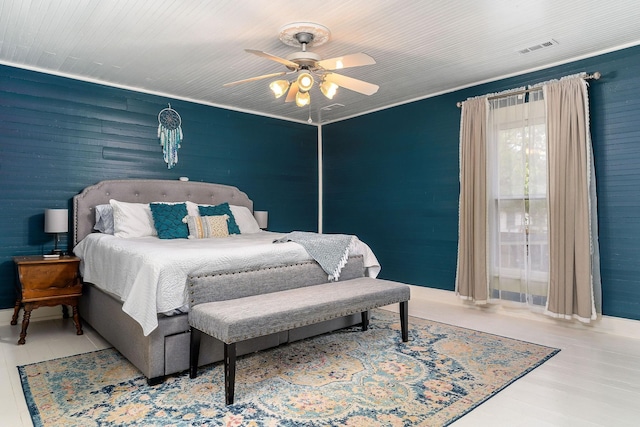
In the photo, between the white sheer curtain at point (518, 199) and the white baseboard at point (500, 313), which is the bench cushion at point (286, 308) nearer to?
the white sheer curtain at point (518, 199)

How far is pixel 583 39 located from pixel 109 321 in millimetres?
4512

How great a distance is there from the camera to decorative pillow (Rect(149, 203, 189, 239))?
3.93m

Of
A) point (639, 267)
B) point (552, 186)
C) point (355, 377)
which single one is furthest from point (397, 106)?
point (355, 377)

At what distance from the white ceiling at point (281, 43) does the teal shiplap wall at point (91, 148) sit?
249mm

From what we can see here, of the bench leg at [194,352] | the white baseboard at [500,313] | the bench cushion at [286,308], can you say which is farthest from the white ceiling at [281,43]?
the white baseboard at [500,313]

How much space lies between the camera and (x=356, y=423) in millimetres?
2033

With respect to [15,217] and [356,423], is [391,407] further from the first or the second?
[15,217]

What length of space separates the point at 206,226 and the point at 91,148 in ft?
5.08

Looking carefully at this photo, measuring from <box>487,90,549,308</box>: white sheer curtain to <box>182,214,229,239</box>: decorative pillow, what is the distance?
2.86 meters

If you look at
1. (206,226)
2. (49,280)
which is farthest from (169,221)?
(49,280)

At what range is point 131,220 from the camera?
13.1 ft

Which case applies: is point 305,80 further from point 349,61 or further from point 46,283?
point 46,283

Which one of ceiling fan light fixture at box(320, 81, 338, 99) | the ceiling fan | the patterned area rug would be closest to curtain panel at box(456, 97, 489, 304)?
the patterned area rug

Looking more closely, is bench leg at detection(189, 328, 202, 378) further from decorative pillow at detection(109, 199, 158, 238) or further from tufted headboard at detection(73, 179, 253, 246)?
tufted headboard at detection(73, 179, 253, 246)
